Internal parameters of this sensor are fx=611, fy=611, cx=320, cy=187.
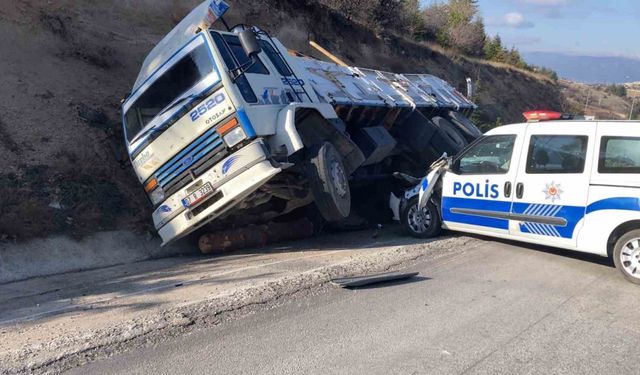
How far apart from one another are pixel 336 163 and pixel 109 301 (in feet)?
11.4

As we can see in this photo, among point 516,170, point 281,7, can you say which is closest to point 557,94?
point 281,7

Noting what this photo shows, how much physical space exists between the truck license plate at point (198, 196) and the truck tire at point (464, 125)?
7342mm

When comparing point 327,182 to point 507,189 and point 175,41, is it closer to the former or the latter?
point 507,189

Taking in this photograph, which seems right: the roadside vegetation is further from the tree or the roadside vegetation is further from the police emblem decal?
the police emblem decal

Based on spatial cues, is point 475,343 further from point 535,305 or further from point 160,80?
point 160,80

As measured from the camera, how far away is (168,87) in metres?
8.16

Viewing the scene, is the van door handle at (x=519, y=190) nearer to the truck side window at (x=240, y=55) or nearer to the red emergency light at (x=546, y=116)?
the red emergency light at (x=546, y=116)

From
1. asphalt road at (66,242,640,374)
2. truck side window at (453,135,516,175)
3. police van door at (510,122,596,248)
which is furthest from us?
truck side window at (453,135,516,175)

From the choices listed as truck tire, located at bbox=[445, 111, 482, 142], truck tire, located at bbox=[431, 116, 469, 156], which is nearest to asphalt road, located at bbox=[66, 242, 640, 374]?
truck tire, located at bbox=[431, 116, 469, 156]

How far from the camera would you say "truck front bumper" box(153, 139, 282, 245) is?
738cm

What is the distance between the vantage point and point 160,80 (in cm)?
823

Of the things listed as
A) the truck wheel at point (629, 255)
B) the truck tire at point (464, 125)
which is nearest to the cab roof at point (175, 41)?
the truck wheel at point (629, 255)

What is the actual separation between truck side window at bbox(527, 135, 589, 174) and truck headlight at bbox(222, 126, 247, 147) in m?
3.64

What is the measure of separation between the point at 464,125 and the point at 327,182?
6.82 meters
